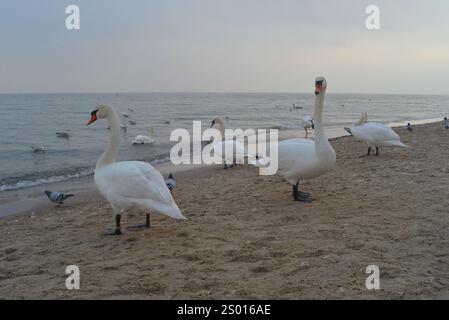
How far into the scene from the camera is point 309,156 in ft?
21.7

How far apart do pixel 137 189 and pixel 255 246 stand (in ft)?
5.38

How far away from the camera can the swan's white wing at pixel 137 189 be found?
16.9 ft

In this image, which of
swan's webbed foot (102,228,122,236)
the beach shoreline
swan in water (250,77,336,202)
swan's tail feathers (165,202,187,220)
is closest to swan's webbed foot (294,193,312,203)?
swan in water (250,77,336,202)

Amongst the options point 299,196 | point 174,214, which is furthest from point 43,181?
point 174,214

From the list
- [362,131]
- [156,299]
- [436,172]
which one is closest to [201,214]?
[156,299]

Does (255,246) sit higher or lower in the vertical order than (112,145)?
lower

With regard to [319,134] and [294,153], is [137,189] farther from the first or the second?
[319,134]

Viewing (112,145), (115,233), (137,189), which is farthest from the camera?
(112,145)

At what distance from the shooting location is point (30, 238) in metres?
6.09

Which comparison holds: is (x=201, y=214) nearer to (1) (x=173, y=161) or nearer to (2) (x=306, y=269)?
(2) (x=306, y=269)

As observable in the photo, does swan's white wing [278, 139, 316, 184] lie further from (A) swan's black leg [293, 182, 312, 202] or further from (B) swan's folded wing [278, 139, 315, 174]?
(A) swan's black leg [293, 182, 312, 202]

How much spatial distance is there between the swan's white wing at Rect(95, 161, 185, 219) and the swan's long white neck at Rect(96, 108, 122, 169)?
17.4 inches

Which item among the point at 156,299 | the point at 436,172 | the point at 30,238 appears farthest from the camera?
the point at 436,172
